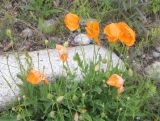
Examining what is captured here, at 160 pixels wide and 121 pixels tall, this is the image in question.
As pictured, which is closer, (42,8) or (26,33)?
(26,33)

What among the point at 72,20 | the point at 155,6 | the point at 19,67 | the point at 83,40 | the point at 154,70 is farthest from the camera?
the point at 155,6

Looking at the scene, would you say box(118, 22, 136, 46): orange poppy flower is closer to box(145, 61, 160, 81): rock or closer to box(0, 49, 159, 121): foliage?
box(0, 49, 159, 121): foliage

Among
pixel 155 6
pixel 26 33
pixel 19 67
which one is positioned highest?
pixel 155 6

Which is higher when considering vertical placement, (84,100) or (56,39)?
(56,39)

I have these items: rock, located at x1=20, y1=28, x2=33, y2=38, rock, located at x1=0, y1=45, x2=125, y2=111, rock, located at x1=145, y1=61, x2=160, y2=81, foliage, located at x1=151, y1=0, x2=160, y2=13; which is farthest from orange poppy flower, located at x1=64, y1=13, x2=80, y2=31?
foliage, located at x1=151, y1=0, x2=160, y2=13

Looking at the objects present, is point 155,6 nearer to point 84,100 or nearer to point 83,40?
point 83,40

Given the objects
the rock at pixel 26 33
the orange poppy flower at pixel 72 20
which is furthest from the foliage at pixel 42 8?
the orange poppy flower at pixel 72 20

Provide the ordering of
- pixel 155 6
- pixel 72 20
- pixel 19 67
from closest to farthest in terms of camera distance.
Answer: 1. pixel 72 20
2. pixel 19 67
3. pixel 155 6

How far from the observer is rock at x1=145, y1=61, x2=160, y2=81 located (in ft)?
8.64

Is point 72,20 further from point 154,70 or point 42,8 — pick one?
point 42,8

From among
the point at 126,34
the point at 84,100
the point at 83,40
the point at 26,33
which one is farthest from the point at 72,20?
the point at 26,33

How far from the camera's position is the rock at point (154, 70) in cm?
263

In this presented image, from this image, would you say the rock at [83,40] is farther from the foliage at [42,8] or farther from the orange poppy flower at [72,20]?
the orange poppy flower at [72,20]

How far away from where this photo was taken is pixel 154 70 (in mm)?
2723
